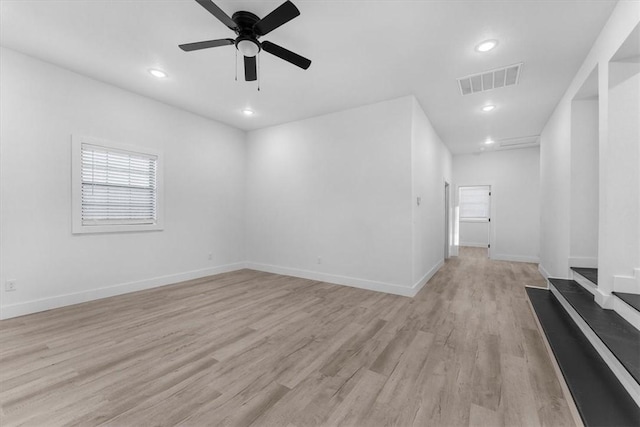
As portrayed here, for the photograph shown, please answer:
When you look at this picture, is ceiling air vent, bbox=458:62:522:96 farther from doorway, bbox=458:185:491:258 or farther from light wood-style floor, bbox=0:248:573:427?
doorway, bbox=458:185:491:258

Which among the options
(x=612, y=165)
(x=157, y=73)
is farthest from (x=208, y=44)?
(x=612, y=165)

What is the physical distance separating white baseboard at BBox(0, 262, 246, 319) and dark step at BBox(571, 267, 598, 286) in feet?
18.3

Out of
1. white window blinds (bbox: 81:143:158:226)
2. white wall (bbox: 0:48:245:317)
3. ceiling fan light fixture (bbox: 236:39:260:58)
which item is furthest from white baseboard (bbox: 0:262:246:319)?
ceiling fan light fixture (bbox: 236:39:260:58)

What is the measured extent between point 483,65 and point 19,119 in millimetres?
5511

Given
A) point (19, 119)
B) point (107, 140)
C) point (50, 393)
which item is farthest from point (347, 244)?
point (19, 119)

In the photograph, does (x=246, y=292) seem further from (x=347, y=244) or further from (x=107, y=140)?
→ (x=107, y=140)

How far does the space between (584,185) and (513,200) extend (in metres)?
4.36

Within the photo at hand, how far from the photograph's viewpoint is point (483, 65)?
315cm

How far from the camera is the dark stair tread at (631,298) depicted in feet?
6.53

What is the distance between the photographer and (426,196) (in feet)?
15.7

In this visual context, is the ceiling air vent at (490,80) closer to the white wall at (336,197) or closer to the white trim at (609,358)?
the white wall at (336,197)

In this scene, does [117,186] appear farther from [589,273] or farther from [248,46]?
[589,273]

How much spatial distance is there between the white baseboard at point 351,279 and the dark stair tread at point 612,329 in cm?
175

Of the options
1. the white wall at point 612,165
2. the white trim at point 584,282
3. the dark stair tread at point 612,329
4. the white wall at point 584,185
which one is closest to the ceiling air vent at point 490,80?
the white wall at point 612,165
